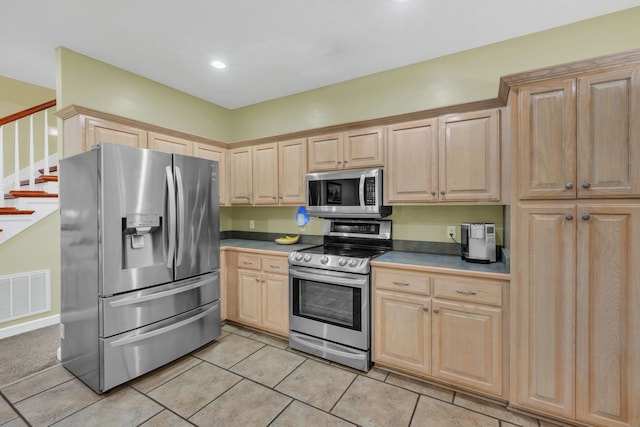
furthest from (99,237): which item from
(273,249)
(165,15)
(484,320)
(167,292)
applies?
(484,320)

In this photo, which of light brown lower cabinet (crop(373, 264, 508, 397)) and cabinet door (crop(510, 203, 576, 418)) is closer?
cabinet door (crop(510, 203, 576, 418))

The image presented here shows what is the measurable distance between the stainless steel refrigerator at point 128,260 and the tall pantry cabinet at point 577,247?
2.57m

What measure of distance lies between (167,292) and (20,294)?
2.05m

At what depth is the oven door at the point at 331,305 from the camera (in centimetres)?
247

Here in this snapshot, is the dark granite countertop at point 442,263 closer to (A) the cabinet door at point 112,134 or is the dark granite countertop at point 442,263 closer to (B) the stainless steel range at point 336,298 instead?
(B) the stainless steel range at point 336,298

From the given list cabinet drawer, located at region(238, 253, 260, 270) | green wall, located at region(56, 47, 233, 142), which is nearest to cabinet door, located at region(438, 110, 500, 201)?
cabinet drawer, located at region(238, 253, 260, 270)

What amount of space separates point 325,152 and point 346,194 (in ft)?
1.74

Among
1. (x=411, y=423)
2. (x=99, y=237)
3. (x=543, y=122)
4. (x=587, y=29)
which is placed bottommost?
(x=411, y=423)

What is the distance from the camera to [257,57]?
287 cm

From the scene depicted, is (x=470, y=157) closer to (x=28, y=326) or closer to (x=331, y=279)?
(x=331, y=279)

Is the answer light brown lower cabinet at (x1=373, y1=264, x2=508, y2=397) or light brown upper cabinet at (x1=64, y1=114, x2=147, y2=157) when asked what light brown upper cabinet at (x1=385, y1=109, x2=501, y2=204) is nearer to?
light brown lower cabinet at (x1=373, y1=264, x2=508, y2=397)

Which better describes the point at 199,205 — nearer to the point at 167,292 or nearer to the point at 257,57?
the point at 167,292

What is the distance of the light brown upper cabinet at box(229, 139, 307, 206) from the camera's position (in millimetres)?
3289

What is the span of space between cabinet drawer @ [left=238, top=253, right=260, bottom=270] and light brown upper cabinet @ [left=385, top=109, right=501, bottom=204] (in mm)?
1524
